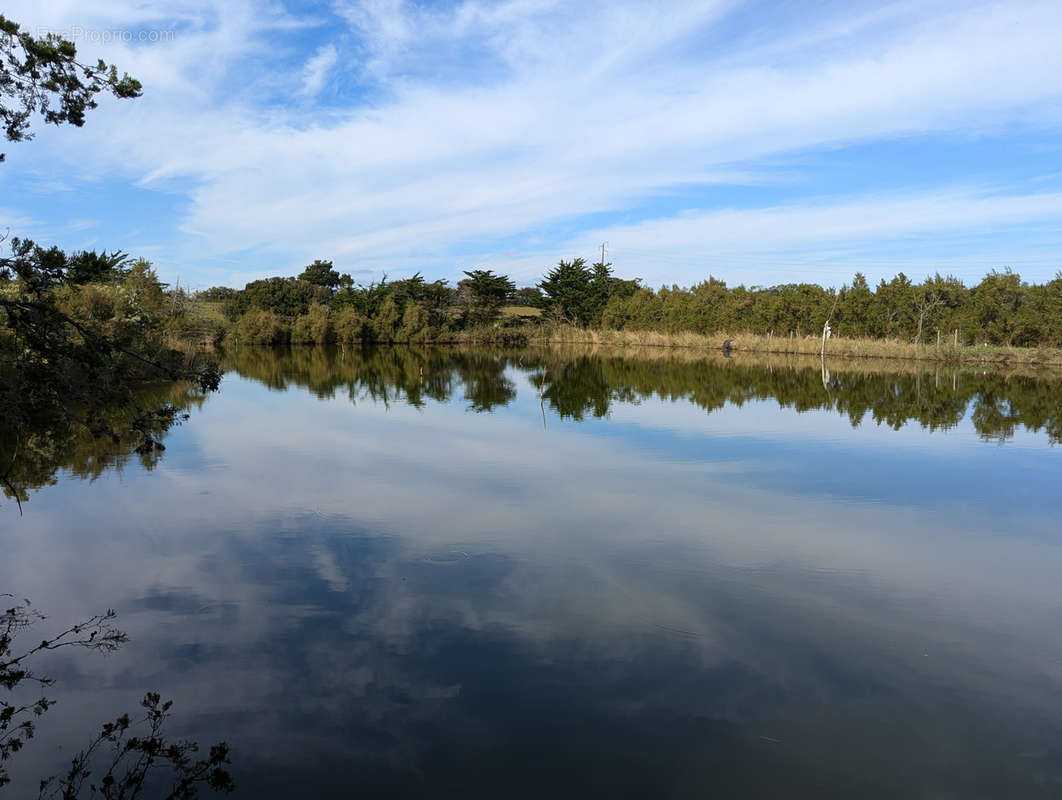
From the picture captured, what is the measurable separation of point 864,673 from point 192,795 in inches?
136

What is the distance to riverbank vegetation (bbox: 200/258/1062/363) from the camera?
29844 millimetres

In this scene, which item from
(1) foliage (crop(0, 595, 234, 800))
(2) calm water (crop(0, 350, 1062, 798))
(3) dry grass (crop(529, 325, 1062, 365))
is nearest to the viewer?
(1) foliage (crop(0, 595, 234, 800))

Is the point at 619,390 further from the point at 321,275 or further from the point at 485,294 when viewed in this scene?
the point at 321,275

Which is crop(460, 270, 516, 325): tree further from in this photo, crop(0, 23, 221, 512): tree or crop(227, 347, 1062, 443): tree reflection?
crop(0, 23, 221, 512): tree

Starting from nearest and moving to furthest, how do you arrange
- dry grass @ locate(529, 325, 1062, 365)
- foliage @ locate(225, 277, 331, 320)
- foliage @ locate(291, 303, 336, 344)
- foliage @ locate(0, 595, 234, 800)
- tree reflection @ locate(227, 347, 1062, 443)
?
foliage @ locate(0, 595, 234, 800)
tree reflection @ locate(227, 347, 1062, 443)
dry grass @ locate(529, 325, 1062, 365)
foliage @ locate(291, 303, 336, 344)
foliage @ locate(225, 277, 331, 320)

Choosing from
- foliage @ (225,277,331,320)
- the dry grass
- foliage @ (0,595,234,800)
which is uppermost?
foliage @ (225,277,331,320)

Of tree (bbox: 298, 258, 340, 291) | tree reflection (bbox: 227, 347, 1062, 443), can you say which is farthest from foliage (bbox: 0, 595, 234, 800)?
tree (bbox: 298, 258, 340, 291)

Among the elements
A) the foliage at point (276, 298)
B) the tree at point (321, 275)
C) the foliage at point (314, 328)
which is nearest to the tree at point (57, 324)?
the foliage at point (314, 328)

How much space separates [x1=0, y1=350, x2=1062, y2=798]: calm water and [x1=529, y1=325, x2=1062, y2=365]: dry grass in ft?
66.9

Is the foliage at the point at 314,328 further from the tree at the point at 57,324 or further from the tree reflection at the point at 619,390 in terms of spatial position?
the tree at the point at 57,324

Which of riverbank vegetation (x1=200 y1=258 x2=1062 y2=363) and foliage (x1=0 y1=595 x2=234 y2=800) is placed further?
riverbank vegetation (x1=200 y1=258 x2=1062 y2=363)

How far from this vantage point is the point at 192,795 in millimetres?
3035

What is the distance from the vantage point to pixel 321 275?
206 ft

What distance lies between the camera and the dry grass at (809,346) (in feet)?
91.0
